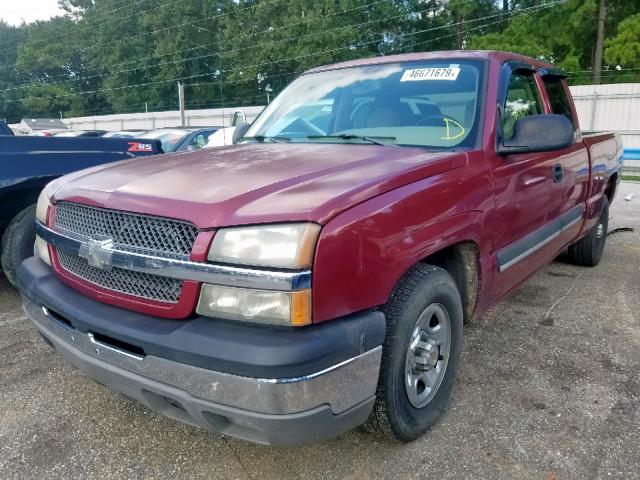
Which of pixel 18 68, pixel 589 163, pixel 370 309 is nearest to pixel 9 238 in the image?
pixel 370 309

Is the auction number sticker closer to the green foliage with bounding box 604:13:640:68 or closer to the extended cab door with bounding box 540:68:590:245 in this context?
the extended cab door with bounding box 540:68:590:245

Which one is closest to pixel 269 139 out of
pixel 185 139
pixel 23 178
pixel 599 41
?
pixel 23 178

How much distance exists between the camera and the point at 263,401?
5.86 ft

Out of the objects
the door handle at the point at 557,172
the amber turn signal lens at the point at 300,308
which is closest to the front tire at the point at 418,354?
the amber turn signal lens at the point at 300,308

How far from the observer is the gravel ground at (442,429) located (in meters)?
2.33

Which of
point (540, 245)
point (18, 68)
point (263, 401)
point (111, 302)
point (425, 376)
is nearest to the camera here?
point (263, 401)

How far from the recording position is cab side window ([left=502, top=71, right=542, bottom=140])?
3.20 m

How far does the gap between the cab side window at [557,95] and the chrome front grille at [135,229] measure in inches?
122

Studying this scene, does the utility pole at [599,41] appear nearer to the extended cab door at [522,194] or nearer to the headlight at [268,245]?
the extended cab door at [522,194]

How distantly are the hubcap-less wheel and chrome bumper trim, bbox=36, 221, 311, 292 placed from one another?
718 mm

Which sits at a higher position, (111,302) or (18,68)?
(18,68)

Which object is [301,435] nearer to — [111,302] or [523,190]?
[111,302]

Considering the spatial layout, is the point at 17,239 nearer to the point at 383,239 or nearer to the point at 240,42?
the point at 383,239

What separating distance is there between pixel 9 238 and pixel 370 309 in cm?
334
